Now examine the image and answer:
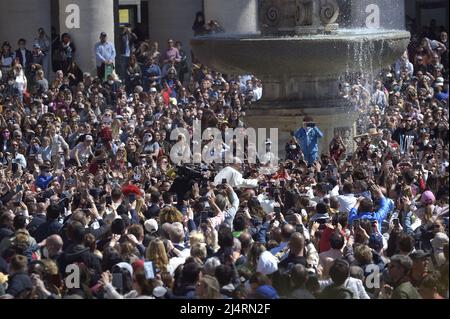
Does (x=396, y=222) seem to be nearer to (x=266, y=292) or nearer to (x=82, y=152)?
(x=266, y=292)

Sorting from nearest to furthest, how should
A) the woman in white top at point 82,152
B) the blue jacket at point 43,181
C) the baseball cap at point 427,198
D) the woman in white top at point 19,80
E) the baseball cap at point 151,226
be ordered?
the baseball cap at point 151,226, the baseball cap at point 427,198, the blue jacket at point 43,181, the woman in white top at point 82,152, the woman in white top at point 19,80

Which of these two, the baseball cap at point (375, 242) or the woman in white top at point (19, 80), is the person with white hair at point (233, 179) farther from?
the woman in white top at point (19, 80)

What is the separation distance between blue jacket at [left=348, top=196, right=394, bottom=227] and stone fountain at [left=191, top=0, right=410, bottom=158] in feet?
25.0

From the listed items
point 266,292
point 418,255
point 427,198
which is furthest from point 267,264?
point 427,198

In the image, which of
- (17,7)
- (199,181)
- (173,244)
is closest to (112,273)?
(173,244)

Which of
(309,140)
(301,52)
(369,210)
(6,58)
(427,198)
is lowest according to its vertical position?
(309,140)

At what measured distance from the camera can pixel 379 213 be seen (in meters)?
19.8

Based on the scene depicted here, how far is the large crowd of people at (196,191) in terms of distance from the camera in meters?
15.8

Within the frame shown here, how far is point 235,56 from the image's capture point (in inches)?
1103

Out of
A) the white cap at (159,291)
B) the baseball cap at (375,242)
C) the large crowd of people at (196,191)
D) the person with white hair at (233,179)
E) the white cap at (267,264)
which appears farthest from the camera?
the person with white hair at (233,179)

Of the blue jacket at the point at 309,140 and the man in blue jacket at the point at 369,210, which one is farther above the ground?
the man in blue jacket at the point at 369,210

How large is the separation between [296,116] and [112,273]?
12764 mm

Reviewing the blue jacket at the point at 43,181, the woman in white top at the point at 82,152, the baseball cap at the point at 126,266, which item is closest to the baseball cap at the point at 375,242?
the baseball cap at the point at 126,266

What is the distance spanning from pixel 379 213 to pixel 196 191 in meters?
3.14
